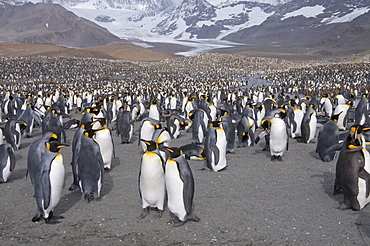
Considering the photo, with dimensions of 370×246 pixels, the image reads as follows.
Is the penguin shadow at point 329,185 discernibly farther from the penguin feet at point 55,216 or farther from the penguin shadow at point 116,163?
the penguin shadow at point 116,163

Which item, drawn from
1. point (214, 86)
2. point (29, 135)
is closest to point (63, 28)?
point (214, 86)

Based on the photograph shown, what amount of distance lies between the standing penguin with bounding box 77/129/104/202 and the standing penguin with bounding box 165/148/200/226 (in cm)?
124

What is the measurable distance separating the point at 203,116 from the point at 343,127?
14.4 ft

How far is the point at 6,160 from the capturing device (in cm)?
592

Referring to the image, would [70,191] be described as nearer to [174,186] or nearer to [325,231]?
[174,186]

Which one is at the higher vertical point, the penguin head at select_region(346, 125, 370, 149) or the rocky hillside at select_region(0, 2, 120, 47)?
the rocky hillside at select_region(0, 2, 120, 47)

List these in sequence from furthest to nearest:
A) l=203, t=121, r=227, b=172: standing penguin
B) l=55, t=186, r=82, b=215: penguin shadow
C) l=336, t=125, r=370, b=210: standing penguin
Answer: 1. l=203, t=121, r=227, b=172: standing penguin
2. l=55, t=186, r=82, b=215: penguin shadow
3. l=336, t=125, r=370, b=210: standing penguin

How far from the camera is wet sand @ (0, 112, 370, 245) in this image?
3.96 m

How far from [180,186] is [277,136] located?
2.99 metres

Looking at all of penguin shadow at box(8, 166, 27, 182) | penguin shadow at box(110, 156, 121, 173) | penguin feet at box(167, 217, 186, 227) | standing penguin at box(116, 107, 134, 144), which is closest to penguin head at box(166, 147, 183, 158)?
penguin feet at box(167, 217, 186, 227)

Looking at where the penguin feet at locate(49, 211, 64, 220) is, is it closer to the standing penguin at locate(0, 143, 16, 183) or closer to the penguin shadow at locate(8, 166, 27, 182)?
the standing penguin at locate(0, 143, 16, 183)

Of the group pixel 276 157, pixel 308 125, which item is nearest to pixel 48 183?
pixel 276 157

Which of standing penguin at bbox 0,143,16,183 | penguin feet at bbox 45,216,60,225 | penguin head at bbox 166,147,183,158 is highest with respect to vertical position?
penguin head at bbox 166,147,183,158

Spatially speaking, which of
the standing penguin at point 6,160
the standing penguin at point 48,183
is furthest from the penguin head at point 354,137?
the standing penguin at point 6,160
